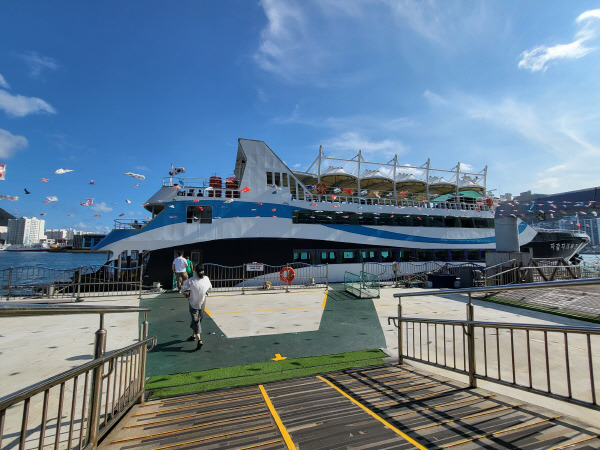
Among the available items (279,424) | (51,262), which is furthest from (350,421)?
(51,262)

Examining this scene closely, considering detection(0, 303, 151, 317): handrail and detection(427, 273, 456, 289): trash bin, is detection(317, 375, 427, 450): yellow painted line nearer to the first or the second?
detection(0, 303, 151, 317): handrail

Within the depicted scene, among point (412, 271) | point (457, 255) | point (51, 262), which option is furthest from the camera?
point (51, 262)

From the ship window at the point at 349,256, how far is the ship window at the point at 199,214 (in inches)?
344

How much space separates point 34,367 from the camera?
492cm

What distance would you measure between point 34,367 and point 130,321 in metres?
3.36

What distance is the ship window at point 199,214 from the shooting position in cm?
1599

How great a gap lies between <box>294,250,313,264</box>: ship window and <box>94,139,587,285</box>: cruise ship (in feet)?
0.21

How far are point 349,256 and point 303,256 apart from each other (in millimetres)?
3287

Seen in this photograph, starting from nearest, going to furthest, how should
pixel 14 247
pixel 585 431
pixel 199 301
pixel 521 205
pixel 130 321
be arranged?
pixel 585 431
pixel 199 301
pixel 130 321
pixel 521 205
pixel 14 247

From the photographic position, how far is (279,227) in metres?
17.3

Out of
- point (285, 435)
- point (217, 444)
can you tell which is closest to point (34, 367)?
point (217, 444)

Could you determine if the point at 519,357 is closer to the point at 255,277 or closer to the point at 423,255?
the point at 255,277

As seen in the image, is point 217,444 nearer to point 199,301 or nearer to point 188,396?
point 188,396

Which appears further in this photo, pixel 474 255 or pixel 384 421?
pixel 474 255
